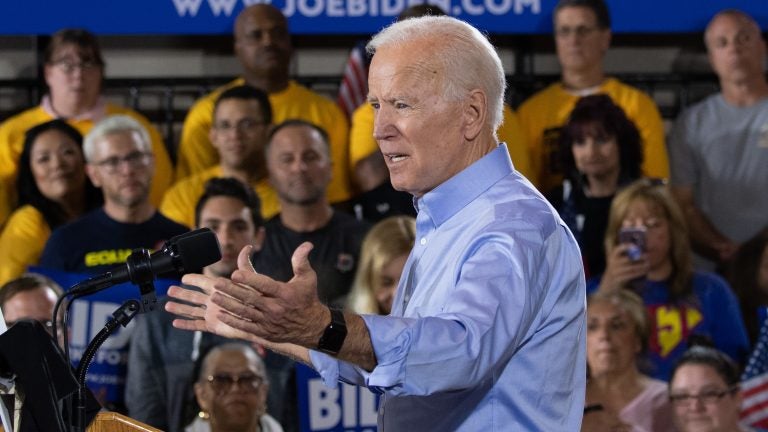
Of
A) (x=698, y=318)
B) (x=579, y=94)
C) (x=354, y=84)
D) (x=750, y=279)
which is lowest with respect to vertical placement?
(x=698, y=318)

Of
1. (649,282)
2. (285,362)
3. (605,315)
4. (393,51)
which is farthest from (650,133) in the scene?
(393,51)

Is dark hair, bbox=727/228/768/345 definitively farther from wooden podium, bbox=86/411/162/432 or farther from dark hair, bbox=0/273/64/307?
wooden podium, bbox=86/411/162/432

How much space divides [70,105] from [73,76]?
0.42ft

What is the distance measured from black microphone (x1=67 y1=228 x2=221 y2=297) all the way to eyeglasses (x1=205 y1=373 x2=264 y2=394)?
90.2 inches

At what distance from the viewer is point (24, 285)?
4438mm

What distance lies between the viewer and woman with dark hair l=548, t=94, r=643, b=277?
5.11 metres

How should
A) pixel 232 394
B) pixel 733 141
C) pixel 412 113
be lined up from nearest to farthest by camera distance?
pixel 412 113 → pixel 232 394 → pixel 733 141

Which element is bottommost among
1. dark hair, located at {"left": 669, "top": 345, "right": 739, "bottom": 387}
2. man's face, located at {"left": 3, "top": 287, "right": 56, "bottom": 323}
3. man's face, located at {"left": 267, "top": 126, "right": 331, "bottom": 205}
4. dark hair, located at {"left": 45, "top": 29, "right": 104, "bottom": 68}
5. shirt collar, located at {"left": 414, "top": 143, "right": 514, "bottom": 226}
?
dark hair, located at {"left": 669, "top": 345, "right": 739, "bottom": 387}

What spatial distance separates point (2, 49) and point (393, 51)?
4.41m

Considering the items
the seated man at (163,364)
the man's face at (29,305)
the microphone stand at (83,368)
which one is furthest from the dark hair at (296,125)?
the microphone stand at (83,368)

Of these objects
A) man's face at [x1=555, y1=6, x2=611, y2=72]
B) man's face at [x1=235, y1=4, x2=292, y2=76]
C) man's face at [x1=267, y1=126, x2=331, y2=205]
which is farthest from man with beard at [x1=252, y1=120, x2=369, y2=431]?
man's face at [x1=555, y1=6, x2=611, y2=72]

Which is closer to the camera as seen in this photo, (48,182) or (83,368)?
(83,368)

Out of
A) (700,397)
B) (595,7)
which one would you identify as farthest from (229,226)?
(595,7)

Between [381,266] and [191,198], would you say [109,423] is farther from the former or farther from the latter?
[191,198]
